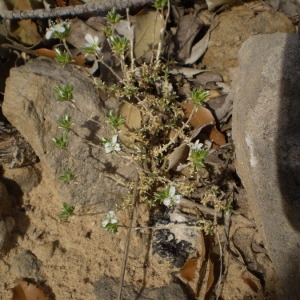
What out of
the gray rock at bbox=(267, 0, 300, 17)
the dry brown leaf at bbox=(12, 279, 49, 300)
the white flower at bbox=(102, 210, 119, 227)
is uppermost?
the gray rock at bbox=(267, 0, 300, 17)

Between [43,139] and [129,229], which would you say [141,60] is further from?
[129,229]

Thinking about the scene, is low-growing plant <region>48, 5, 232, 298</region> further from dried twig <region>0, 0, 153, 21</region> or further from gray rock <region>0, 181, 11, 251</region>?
gray rock <region>0, 181, 11, 251</region>

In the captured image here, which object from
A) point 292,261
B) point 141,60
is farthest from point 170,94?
point 292,261

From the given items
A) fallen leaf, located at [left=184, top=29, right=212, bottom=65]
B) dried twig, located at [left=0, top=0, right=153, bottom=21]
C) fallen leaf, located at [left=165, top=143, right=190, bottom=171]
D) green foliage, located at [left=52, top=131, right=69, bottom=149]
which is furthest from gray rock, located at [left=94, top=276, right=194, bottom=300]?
dried twig, located at [left=0, top=0, right=153, bottom=21]

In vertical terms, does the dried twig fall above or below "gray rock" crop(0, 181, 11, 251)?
above

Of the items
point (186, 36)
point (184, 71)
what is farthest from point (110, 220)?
point (186, 36)

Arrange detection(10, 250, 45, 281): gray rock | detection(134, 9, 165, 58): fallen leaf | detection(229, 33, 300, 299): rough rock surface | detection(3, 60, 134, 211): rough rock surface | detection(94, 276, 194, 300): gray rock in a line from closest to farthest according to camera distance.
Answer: detection(229, 33, 300, 299): rough rock surface
detection(94, 276, 194, 300): gray rock
detection(10, 250, 45, 281): gray rock
detection(3, 60, 134, 211): rough rock surface
detection(134, 9, 165, 58): fallen leaf

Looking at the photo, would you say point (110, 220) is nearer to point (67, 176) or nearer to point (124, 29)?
point (67, 176)
